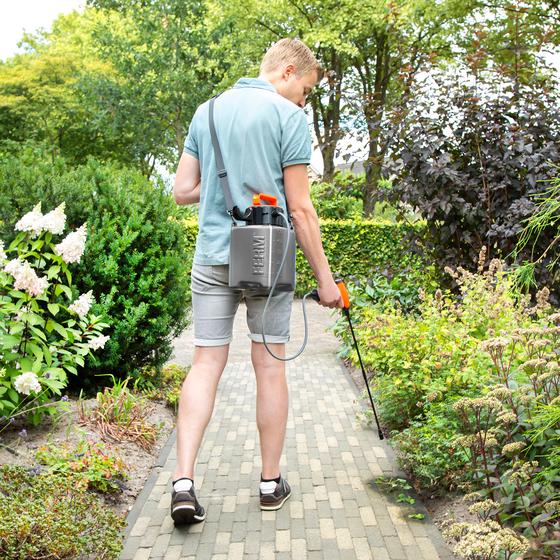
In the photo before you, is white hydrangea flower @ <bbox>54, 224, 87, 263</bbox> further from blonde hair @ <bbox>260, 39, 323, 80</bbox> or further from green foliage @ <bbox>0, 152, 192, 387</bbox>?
blonde hair @ <bbox>260, 39, 323, 80</bbox>

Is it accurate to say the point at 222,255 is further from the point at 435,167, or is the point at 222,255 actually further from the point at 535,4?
the point at 535,4

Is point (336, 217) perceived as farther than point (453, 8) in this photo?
No

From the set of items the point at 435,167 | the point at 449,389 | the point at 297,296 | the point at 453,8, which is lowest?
the point at 297,296

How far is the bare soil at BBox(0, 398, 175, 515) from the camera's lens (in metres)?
3.32

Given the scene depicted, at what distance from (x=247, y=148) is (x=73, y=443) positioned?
1942 millimetres

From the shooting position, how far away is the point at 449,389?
3.83m

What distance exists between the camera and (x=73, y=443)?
3709mm

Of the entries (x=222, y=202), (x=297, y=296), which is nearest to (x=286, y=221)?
(x=222, y=202)

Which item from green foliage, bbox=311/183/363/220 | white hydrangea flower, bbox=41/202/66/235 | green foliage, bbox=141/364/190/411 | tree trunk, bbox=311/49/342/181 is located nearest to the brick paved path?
green foliage, bbox=141/364/190/411

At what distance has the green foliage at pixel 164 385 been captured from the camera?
16.4 feet

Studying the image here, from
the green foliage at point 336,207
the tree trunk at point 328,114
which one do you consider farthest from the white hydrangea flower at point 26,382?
the tree trunk at point 328,114

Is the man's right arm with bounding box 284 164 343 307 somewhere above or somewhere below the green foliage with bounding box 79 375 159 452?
above

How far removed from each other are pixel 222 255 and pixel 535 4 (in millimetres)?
19170

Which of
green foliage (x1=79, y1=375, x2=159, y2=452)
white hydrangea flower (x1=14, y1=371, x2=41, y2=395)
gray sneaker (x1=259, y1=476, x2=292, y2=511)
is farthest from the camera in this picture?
green foliage (x1=79, y1=375, x2=159, y2=452)
